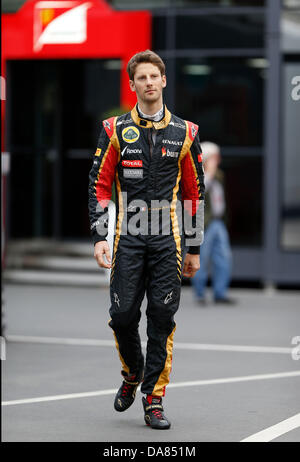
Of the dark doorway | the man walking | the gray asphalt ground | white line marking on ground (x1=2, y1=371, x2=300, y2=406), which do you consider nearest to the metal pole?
the gray asphalt ground

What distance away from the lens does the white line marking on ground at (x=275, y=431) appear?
19.0ft

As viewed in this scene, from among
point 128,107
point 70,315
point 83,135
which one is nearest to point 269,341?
point 70,315

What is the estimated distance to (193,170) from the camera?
20.0ft

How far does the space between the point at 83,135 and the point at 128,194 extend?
37.8 feet

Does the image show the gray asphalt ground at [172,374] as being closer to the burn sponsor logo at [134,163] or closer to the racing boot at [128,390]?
the racing boot at [128,390]

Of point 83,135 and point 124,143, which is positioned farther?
point 83,135

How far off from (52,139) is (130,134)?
38.9ft

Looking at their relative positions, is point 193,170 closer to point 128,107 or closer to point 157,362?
point 157,362

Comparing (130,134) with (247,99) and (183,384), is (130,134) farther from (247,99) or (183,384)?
(247,99)

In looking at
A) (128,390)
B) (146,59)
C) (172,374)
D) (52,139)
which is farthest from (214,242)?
(146,59)

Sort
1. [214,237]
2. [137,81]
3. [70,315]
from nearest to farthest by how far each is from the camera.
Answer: [137,81] → [70,315] → [214,237]

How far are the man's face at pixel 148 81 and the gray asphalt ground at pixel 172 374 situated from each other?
185 cm

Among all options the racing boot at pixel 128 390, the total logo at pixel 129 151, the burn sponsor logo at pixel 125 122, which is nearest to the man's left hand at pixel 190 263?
the racing boot at pixel 128 390

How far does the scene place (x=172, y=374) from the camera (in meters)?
8.06
